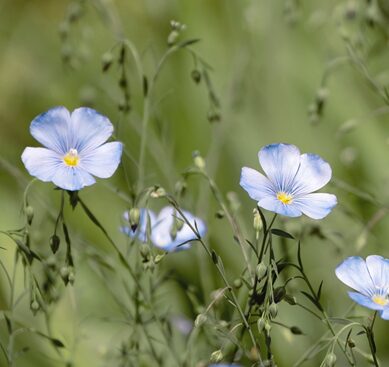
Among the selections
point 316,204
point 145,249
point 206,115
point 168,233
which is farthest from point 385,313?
point 206,115

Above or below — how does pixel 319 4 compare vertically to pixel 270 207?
above

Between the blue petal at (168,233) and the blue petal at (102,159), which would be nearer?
the blue petal at (102,159)

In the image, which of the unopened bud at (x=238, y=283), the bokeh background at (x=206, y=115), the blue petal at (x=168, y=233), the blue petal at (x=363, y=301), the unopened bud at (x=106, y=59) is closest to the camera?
the blue petal at (x=363, y=301)

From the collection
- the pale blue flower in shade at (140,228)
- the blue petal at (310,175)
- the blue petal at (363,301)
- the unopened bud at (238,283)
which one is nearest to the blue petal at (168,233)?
the pale blue flower in shade at (140,228)

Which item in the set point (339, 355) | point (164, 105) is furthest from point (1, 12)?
point (339, 355)

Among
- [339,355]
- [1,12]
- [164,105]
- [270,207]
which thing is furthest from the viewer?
[1,12]

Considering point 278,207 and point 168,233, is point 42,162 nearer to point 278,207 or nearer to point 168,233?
point 278,207

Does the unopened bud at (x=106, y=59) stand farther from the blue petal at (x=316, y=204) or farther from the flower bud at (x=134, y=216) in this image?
the blue petal at (x=316, y=204)

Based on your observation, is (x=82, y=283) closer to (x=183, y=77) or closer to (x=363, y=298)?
(x=183, y=77)

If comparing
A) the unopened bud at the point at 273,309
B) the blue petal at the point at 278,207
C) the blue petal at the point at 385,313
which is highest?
the blue petal at the point at 278,207
